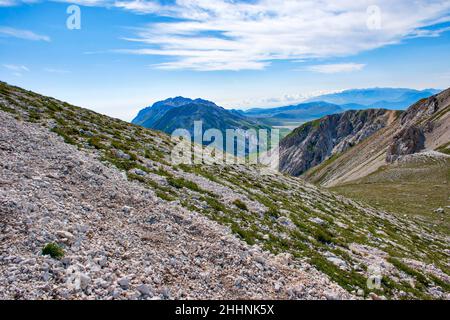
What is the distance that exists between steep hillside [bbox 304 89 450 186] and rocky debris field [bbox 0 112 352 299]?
111 meters

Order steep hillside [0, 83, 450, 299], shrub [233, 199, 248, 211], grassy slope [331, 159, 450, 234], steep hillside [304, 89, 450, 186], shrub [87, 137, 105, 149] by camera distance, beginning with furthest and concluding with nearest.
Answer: steep hillside [304, 89, 450, 186] → grassy slope [331, 159, 450, 234] → shrub [87, 137, 105, 149] → shrub [233, 199, 248, 211] → steep hillside [0, 83, 450, 299]

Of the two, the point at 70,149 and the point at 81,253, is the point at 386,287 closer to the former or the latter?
the point at 81,253

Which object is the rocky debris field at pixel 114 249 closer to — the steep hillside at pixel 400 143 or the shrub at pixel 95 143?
the shrub at pixel 95 143

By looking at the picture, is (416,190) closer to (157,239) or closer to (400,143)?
(400,143)

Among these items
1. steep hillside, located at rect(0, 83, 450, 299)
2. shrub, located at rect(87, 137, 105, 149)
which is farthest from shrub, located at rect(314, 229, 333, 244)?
shrub, located at rect(87, 137, 105, 149)

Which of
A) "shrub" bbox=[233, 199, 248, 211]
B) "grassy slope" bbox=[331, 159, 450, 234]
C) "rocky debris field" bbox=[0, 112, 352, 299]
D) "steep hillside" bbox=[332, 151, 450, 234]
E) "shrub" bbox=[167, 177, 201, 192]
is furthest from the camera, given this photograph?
"grassy slope" bbox=[331, 159, 450, 234]

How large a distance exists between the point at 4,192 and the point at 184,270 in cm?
886

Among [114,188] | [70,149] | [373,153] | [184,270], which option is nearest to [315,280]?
[184,270]

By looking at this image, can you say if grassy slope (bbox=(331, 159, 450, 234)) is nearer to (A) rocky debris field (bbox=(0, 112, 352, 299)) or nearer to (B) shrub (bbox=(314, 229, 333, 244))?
(B) shrub (bbox=(314, 229, 333, 244))

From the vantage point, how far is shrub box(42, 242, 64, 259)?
1080cm

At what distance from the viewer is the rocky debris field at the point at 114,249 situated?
33.3 ft

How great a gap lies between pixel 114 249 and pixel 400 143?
133765mm

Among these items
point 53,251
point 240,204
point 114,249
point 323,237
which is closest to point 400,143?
point 323,237

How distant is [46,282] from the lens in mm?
9656
